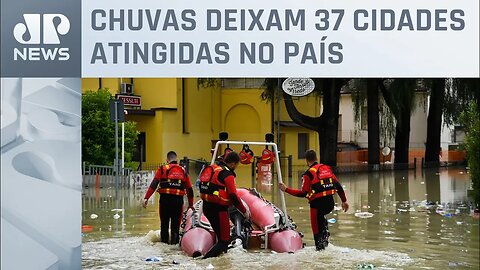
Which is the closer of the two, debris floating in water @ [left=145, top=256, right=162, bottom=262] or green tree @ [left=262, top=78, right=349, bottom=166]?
debris floating in water @ [left=145, top=256, right=162, bottom=262]

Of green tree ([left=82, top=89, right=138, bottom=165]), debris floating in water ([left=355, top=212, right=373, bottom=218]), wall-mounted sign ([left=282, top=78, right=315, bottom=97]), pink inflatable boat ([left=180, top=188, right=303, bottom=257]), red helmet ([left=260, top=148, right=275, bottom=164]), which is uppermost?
wall-mounted sign ([left=282, top=78, right=315, bottom=97])

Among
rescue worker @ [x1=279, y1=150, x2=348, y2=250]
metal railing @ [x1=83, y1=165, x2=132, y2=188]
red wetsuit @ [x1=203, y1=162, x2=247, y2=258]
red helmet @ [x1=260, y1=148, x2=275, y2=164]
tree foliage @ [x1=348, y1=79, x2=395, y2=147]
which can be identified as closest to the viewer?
red wetsuit @ [x1=203, y1=162, x2=247, y2=258]

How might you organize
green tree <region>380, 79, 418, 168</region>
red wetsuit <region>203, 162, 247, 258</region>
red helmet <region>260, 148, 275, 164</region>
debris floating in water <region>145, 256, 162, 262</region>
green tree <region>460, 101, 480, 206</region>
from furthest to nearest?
green tree <region>380, 79, 418, 168</region> < red helmet <region>260, 148, 275, 164</region> < green tree <region>460, 101, 480, 206</region> < debris floating in water <region>145, 256, 162, 262</region> < red wetsuit <region>203, 162, 247, 258</region>

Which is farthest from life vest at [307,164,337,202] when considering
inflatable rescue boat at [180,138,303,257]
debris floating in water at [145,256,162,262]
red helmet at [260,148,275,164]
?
red helmet at [260,148,275,164]

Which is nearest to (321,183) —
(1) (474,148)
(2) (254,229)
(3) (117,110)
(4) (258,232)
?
(4) (258,232)

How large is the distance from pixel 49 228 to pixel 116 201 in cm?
1426

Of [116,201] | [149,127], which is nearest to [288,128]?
[149,127]

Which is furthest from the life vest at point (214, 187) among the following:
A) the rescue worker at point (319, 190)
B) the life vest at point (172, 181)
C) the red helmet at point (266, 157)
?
the red helmet at point (266, 157)

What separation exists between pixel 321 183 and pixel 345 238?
245 centimetres

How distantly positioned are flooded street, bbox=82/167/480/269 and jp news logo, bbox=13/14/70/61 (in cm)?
493

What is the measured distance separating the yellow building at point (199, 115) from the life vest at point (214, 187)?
22095mm

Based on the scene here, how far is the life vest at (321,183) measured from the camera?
1098 cm

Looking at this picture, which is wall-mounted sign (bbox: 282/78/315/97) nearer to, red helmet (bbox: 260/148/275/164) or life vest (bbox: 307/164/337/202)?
red helmet (bbox: 260/148/275/164)

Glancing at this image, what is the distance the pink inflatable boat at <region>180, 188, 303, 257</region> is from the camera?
36.2 ft
